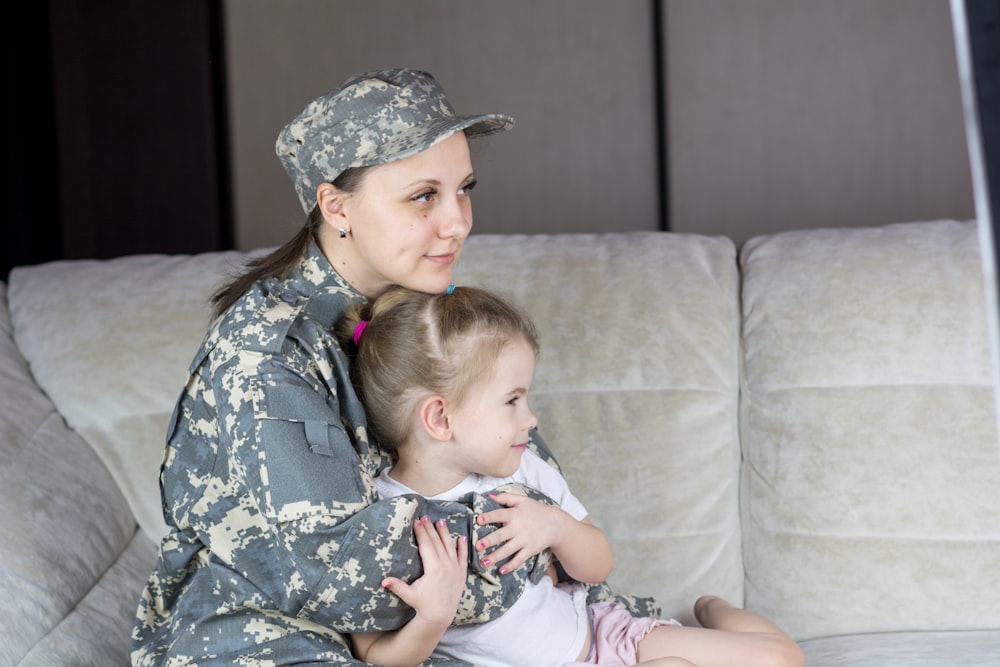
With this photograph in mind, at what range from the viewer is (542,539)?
1.52 meters

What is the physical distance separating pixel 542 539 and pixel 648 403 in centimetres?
63

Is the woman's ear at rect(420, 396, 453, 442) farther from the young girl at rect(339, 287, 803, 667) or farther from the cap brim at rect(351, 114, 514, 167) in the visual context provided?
the cap brim at rect(351, 114, 514, 167)

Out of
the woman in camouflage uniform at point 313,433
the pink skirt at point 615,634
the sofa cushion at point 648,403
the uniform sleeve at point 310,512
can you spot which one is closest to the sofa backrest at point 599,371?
the sofa cushion at point 648,403

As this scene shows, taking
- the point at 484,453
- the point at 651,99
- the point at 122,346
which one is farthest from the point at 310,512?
the point at 651,99

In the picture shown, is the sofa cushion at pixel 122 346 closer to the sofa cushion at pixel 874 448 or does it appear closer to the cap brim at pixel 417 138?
the cap brim at pixel 417 138

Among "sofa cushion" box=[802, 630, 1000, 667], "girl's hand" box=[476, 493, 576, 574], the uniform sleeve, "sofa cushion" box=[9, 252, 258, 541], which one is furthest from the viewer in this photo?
"sofa cushion" box=[9, 252, 258, 541]

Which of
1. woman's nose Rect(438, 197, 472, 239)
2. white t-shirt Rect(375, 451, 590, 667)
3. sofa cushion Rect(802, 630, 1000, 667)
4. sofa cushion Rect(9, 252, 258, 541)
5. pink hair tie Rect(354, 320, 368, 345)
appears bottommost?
sofa cushion Rect(802, 630, 1000, 667)

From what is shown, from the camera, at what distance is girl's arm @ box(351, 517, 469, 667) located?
1379 mm

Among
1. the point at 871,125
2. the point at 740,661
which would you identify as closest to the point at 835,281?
the point at 740,661

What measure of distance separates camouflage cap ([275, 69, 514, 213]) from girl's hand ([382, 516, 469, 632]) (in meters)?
0.48

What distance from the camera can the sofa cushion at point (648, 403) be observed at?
205 centimetres

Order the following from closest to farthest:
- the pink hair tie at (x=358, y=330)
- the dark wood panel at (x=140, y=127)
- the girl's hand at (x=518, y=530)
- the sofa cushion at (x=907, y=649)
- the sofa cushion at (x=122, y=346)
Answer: the girl's hand at (x=518, y=530) < the pink hair tie at (x=358, y=330) < the sofa cushion at (x=907, y=649) < the sofa cushion at (x=122, y=346) < the dark wood panel at (x=140, y=127)

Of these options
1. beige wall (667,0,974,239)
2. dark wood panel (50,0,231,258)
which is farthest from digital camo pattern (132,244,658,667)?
beige wall (667,0,974,239)

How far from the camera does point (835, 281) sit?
211 cm
